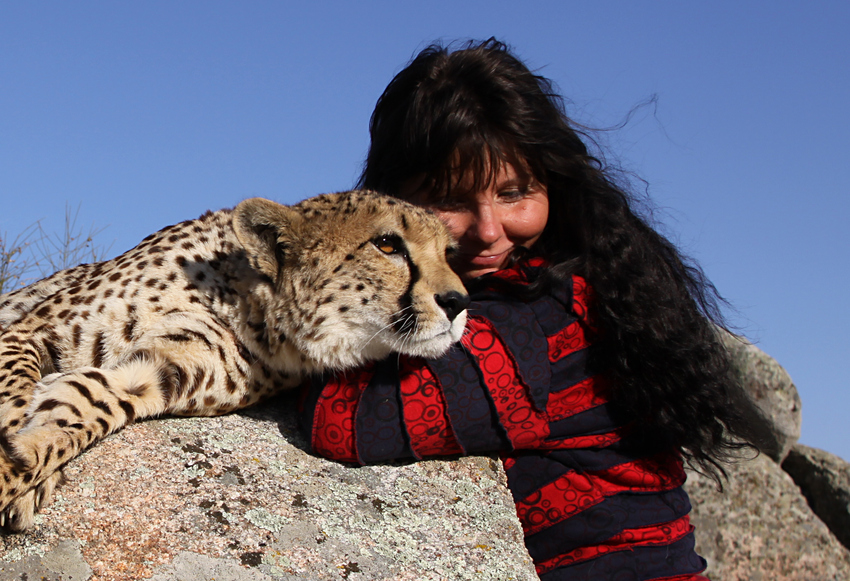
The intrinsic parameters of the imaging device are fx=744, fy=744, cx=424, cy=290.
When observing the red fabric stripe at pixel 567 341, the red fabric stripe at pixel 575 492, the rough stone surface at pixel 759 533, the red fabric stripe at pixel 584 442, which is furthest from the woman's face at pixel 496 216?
the rough stone surface at pixel 759 533

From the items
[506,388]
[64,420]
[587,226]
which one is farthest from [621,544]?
[64,420]

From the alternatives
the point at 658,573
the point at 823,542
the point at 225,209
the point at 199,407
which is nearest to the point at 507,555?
the point at 658,573

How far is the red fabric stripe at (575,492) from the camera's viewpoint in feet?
6.56

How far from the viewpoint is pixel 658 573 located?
202cm

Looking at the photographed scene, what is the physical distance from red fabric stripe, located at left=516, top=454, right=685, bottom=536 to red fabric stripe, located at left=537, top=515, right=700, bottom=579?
96 millimetres

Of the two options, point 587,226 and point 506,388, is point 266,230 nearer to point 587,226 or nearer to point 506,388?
point 506,388

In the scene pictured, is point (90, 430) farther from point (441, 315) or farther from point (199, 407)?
point (441, 315)

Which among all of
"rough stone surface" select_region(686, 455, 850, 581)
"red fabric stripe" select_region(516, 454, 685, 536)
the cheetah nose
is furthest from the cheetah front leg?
"rough stone surface" select_region(686, 455, 850, 581)

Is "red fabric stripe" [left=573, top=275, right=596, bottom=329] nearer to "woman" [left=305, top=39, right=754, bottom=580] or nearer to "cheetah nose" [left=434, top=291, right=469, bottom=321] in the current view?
"woman" [left=305, top=39, right=754, bottom=580]

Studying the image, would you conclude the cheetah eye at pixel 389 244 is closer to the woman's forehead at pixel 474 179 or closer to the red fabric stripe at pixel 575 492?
the woman's forehead at pixel 474 179

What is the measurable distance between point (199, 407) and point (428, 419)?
0.58 meters

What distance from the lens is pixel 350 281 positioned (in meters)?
2.01

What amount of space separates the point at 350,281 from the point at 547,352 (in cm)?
57

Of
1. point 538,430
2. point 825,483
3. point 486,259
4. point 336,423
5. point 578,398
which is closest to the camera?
point 336,423
